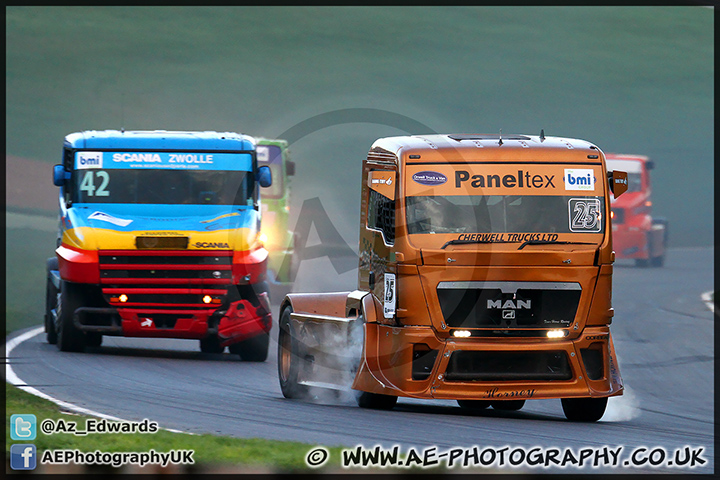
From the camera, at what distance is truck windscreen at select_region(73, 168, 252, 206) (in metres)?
16.8

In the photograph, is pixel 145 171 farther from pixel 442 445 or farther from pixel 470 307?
pixel 442 445

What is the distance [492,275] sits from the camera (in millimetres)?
10820

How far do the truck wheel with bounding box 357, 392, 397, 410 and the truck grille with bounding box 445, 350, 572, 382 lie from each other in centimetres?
116

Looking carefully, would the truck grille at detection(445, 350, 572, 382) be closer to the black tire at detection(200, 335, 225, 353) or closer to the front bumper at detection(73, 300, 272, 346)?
the front bumper at detection(73, 300, 272, 346)

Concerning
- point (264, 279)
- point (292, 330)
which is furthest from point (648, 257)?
point (292, 330)

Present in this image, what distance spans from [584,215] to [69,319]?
8887mm

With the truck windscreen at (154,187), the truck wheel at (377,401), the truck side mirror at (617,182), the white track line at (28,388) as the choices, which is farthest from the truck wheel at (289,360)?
the truck side mirror at (617,182)

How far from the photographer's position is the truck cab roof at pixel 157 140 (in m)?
17.0

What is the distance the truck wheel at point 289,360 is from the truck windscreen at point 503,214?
2.80 metres

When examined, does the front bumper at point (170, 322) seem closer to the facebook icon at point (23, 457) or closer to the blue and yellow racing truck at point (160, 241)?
the blue and yellow racing truck at point (160, 241)

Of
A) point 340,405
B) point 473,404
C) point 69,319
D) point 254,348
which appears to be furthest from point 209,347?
point 473,404

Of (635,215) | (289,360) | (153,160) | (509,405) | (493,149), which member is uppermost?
(153,160)

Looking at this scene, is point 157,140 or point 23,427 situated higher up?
point 157,140

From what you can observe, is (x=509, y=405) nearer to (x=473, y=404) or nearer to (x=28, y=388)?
(x=473, y=404)
